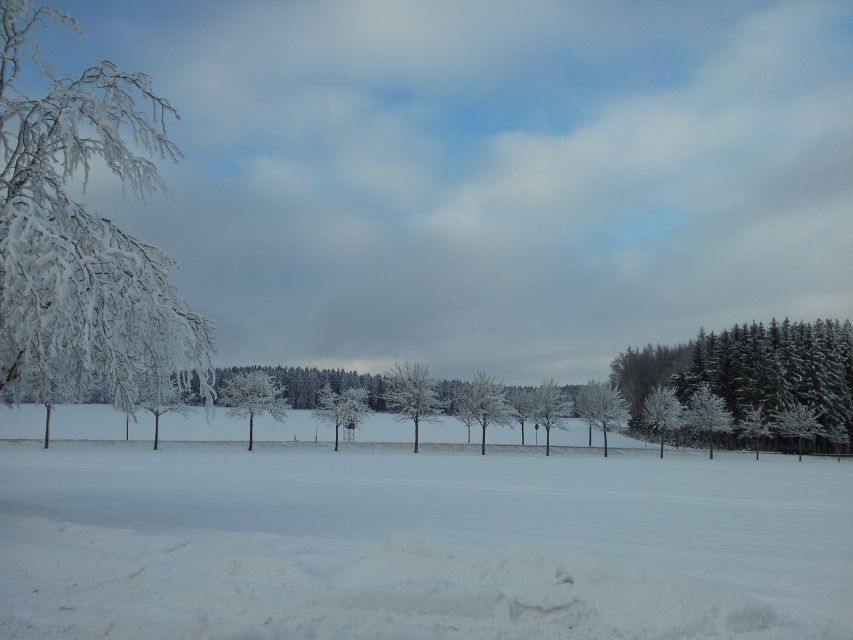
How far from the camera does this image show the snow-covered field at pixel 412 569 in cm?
547

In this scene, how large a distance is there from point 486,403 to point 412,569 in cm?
5172

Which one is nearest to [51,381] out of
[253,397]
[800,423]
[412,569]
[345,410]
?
[412,569]

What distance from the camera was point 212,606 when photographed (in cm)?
596

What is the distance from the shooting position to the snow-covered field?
5473 mm

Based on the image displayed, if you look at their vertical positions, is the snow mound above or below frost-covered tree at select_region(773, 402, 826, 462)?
above

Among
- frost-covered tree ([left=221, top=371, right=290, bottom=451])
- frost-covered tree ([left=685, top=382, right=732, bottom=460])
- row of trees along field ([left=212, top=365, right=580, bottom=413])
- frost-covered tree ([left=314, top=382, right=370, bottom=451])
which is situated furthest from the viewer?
row of trees along field ([left=212, top=365, right=580, bottom=413])

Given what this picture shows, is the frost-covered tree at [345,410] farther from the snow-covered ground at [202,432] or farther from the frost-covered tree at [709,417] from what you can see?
the frost-covered tree at [709,417]

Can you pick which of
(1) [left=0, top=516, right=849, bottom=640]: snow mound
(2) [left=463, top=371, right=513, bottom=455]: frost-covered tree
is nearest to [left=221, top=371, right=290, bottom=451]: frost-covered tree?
(2) [left=463, top=371, right=513, bottom=455]: frost-covered tree

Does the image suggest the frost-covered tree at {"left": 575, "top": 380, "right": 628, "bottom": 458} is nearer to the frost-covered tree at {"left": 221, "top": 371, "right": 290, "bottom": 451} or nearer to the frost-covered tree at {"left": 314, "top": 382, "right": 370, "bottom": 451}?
the frost-covered tree at {"left": 314, "top": 382, "right": 370, "bottom": 451}

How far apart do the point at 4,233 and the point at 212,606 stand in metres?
6.93

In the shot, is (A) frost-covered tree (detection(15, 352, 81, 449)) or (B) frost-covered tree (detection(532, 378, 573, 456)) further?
(B) frost-covered tree (detection(532, 378, 573, 456))

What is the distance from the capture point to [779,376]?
68.2 meters

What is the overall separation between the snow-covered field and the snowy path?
28 mm

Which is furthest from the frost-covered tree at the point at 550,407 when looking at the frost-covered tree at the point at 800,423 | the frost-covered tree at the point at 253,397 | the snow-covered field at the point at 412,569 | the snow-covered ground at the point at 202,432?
the snow-covered field at the point at 412,569
